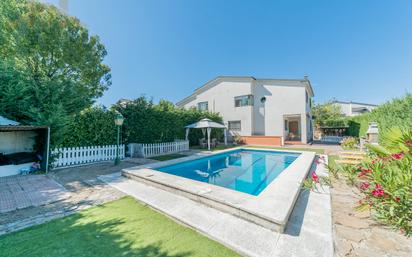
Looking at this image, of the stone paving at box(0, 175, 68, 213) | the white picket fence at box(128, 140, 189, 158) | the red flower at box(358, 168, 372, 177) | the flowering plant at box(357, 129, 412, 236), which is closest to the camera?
the flowering plant at box(357, 129, 412, 236)

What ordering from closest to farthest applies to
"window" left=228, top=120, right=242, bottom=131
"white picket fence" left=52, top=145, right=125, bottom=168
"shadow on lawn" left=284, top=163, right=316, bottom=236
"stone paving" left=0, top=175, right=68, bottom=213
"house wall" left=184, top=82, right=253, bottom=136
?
"shadow on lawn" left=284, top=163, right=316, bottom=236 < "stone paving" left=0, top=175, right=68, bottom=213 < "white picket fence" left=52, top=145, right=125, bottom=168 < "house wall" left=184, top=82, right=253, bottom=136 < "window" left=228, top=120, right=242, bottom=131

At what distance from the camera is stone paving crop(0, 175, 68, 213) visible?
14.3 feet

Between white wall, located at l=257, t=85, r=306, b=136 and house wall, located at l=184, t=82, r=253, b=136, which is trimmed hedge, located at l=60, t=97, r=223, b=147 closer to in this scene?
house wall, located at l=184, t=82, r=253, b=136

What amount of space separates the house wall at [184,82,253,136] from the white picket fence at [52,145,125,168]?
15.5m

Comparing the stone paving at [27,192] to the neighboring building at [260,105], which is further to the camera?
the neighboring building at [260,105]

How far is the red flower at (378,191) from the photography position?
2.48 meters

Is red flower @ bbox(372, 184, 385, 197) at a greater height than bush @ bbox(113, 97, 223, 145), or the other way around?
bush @ bbox(113, 97, 223, 145)

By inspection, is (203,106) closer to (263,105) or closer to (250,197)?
(263,105)

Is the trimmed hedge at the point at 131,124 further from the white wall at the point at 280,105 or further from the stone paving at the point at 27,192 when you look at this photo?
the white wall at the point at 280,105

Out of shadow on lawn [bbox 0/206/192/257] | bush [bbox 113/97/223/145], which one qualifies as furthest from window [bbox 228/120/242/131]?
shadow on lawn [bbox 0/206/192/257]

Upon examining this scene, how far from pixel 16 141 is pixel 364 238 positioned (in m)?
13.0

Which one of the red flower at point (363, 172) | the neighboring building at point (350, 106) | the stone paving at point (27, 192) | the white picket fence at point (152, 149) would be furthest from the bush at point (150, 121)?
the neighboring building at point (350, 106)

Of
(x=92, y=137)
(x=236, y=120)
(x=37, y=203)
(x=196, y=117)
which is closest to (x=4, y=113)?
(x=92, y=137)

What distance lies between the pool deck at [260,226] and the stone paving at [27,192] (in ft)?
8.43
